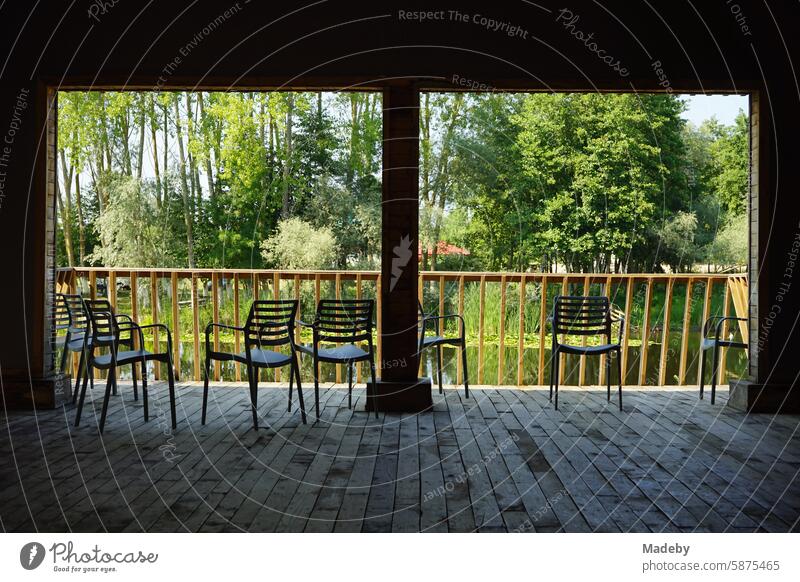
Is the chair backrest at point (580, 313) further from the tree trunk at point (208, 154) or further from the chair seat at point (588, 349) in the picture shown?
the tree trunk at point (208, 154)

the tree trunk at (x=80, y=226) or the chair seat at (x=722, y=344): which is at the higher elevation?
the tree trunk at (x=80, y=226)

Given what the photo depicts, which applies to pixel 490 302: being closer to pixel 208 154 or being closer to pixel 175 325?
pixel 175 325

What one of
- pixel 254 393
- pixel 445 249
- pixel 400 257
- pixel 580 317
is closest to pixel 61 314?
pixel 254 393

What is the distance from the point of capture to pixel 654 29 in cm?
474

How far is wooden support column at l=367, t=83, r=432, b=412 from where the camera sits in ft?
15.6

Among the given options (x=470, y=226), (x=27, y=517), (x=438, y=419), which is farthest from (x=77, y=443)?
(x=470, y=226)

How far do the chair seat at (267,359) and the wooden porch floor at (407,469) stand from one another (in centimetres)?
45

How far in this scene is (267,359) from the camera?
4176 mm

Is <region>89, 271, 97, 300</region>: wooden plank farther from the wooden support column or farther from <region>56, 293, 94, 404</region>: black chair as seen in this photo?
the wooden support column

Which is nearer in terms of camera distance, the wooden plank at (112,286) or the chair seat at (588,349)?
the chair seat at (588,349)

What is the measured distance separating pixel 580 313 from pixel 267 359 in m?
2.44

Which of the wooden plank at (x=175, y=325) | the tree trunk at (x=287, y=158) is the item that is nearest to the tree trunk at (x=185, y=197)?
the tree trunk at (x=287, y=158)

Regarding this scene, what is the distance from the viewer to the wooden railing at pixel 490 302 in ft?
19.1

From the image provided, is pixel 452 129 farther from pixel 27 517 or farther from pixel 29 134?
pixel 27 517
